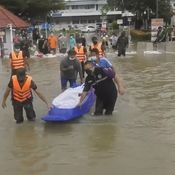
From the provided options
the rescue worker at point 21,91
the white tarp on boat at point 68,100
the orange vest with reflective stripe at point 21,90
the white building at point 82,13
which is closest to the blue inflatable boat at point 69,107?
the white tarp on boat at point 68,100

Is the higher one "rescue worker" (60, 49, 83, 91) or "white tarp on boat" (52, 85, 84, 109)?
"rescue worker" (60, 49, 83, 91)

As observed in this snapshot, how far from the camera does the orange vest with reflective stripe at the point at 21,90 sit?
11.8m

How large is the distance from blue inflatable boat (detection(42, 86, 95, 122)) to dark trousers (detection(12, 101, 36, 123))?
47 cm

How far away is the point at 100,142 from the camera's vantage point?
10.5m

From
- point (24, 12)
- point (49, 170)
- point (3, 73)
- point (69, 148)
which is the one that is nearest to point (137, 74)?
point (3, 73)

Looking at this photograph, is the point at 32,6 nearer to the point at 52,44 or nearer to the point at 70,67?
the point at 52,44

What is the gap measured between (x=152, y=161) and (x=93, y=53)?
517cm

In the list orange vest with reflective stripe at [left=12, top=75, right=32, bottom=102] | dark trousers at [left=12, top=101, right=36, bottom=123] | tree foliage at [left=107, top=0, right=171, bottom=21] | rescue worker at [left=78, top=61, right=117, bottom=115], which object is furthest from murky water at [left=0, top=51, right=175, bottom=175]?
tree foliage at [left=107, top=0, right=171, bottom=21]

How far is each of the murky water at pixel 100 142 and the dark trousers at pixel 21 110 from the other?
0.57 feet

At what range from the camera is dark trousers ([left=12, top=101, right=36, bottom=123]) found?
12.0 metres

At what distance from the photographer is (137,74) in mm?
22141

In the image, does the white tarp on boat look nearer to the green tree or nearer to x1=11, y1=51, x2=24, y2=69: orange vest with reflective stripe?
x1=11, y1=51, x2=24, y2=69: orange vest with reflective stripe

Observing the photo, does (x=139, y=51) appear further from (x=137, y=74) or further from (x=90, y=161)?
(x=90, y=161)

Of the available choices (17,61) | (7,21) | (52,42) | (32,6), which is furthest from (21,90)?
(32,6)
